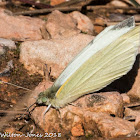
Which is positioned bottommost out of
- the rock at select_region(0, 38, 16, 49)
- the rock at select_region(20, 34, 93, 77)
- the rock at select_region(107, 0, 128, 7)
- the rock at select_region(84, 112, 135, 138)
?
the rock at select_region(84, 112, 135, 138)

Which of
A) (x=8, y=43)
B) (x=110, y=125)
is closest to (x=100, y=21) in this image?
(x=8, y=43)

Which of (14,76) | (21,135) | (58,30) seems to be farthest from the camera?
(58,30)

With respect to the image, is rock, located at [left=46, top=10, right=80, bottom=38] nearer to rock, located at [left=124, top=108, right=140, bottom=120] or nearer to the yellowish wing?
the yellowish wing

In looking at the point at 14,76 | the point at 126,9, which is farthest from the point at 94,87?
the point at 126,9

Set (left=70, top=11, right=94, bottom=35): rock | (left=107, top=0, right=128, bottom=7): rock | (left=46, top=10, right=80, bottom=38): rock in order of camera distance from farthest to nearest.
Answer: (left=107, top=0, right=128, bottom=7): rock → (left=70, top=11, right=94, bottom=35): rock → (left=46, top=10, right=80, bottom=38): rock

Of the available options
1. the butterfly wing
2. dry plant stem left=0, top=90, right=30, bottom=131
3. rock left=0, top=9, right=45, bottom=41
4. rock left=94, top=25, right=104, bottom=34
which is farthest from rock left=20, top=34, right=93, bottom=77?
rock left=94, top=25, right=104, bottom=34

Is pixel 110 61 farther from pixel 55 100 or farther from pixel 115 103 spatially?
pixel 55 100

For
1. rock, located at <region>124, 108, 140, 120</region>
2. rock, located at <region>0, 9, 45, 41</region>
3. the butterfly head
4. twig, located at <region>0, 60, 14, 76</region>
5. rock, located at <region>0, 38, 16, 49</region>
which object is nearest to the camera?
the butterfly head

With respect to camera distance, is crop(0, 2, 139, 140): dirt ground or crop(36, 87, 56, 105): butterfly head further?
crop(0, 2, 139, 140): dirt ground
